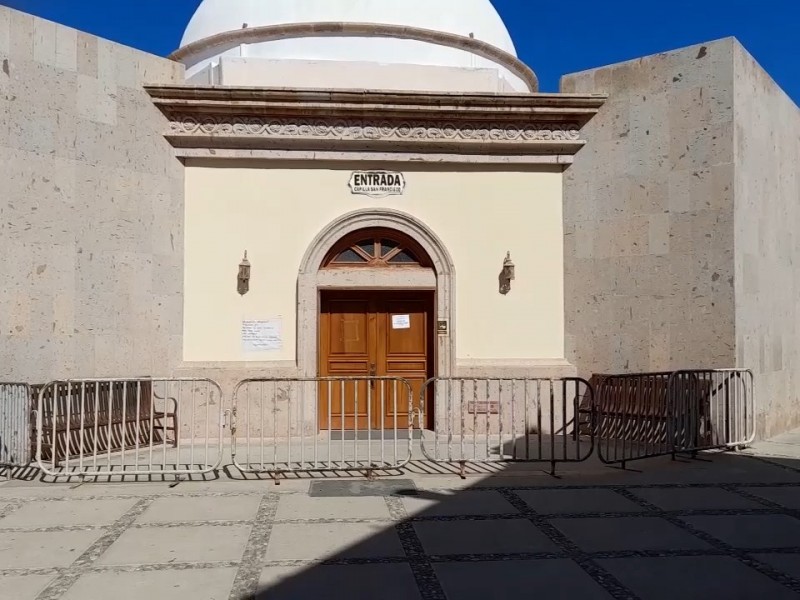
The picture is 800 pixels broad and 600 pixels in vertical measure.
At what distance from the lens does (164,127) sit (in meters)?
9.56

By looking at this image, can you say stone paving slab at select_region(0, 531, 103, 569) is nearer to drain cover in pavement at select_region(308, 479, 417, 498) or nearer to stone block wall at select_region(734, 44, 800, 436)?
drain cover in pavement at select_region(308, 479, 417, 498)

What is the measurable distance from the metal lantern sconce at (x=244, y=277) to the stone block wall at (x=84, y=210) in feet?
2.60

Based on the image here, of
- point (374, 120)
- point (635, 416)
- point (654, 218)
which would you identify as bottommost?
point (635, 416)

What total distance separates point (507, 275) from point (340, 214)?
2479 millimetres

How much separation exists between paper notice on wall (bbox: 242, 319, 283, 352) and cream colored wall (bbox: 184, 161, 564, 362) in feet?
0.25

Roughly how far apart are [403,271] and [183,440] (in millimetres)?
3727

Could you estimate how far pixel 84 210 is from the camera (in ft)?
28.7

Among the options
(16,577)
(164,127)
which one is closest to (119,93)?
(164,127)

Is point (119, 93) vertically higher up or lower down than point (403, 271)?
higher up

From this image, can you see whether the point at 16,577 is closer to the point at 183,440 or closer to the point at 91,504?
the point at 91,504

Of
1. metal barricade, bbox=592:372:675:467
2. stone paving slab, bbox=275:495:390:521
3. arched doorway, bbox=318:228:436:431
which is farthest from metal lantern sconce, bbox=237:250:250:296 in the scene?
metal barricade, bbox=592:372:675:467

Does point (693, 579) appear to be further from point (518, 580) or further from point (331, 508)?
point (331, 508)

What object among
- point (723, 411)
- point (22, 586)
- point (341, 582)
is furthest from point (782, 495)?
point (22, 586)

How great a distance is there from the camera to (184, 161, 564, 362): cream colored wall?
9.76 meters
